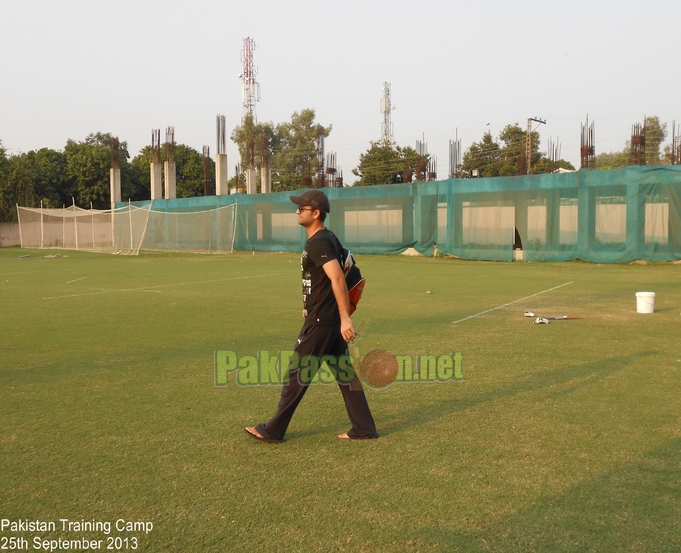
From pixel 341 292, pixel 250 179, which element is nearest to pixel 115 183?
pixel 250 179

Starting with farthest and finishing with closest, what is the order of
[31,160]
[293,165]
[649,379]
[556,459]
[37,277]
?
[293,165]
[31,160]
[37,277]
[649,379]
[556,459]

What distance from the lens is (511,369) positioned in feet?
22.7

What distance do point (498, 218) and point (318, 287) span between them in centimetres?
2204

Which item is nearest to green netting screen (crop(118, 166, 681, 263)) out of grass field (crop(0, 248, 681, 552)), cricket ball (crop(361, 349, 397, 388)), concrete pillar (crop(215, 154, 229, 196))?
concrete pillar (crop(215, 154, 229, 196))

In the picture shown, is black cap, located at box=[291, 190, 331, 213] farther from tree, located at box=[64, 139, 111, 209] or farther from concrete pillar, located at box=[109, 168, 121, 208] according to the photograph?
tree, located at box=[64, 139, 111, 209]

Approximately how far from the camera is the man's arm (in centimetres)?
441

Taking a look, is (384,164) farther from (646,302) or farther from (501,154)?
A: (646,302)

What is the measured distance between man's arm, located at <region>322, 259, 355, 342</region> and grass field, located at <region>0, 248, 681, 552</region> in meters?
0.84

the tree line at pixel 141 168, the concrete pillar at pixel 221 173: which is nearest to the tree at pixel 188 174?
the tree line at pixel 141 168

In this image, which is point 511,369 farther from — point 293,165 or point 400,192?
point 293,165

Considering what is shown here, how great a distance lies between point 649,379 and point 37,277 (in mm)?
17659

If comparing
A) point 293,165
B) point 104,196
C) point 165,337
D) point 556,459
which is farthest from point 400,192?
point 293,165

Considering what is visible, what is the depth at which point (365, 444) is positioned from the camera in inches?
184

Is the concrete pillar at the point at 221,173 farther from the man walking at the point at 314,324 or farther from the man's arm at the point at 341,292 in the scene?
the man's arm at the point at 341,292
